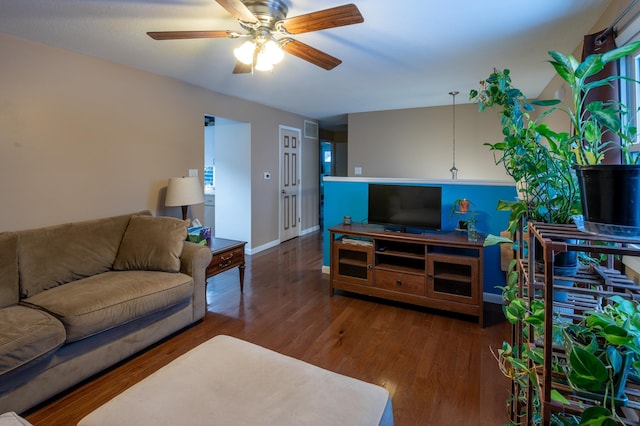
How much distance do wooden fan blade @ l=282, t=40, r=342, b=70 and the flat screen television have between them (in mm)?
1433

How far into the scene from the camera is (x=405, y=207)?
324 centimetres

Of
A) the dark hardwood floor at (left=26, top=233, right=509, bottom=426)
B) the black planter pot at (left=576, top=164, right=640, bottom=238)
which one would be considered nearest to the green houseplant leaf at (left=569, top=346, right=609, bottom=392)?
the black planter pot at (left=576, top=164, right=640, bottom=238)

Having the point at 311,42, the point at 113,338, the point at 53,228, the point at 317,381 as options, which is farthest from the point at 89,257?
the point at 311,42

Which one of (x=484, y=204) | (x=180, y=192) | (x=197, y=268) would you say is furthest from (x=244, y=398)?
(x=484, y=204)

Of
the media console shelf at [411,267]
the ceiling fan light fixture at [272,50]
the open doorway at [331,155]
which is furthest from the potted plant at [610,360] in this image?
the open doorway at [331,155]

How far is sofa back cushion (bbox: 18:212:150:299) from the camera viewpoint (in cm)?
223

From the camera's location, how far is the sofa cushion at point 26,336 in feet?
5.24

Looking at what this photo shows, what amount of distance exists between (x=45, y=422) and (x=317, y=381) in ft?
5.16

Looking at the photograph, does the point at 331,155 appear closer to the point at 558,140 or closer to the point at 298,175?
the point at 298,175

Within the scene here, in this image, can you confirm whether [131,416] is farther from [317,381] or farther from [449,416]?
[449,416]

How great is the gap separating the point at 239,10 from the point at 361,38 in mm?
1116

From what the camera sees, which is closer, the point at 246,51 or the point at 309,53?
the point at 246,51

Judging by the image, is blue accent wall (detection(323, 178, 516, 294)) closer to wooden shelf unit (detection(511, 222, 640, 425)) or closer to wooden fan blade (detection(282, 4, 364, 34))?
wooden shelf unit (detection(511, 222, 640, 425))

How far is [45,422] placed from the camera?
1714mm
